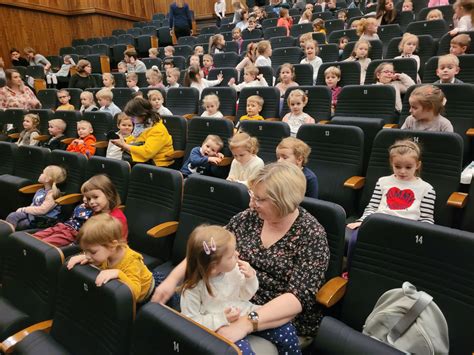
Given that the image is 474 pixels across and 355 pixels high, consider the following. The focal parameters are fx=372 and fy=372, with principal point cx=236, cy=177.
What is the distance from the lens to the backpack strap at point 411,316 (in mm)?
743

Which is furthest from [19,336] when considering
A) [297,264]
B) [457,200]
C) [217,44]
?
[217,44]

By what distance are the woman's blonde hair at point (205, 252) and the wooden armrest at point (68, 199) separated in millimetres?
1159

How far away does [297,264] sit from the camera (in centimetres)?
92

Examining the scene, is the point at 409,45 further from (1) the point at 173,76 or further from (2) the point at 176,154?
(1) the point at 173,76

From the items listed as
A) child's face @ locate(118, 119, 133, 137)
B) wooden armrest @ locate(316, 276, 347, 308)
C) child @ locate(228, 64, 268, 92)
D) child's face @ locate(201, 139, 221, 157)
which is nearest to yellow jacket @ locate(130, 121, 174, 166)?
child's face @ locate(118, 119, 133, 137)

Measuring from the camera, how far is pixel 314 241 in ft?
2.99

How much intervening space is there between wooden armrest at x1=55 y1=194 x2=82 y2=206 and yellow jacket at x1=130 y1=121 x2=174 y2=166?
0.41 m

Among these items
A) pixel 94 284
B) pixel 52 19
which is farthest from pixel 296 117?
pixel 52 19

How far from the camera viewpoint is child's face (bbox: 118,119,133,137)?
235 cm

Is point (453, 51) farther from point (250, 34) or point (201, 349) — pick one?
point (250, 34)

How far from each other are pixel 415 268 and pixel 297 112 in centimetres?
148

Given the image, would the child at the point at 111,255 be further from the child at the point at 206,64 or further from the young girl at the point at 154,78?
the child at the point at 206,64

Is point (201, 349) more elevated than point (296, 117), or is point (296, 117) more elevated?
point (296, 117)

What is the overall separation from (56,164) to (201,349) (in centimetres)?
170
